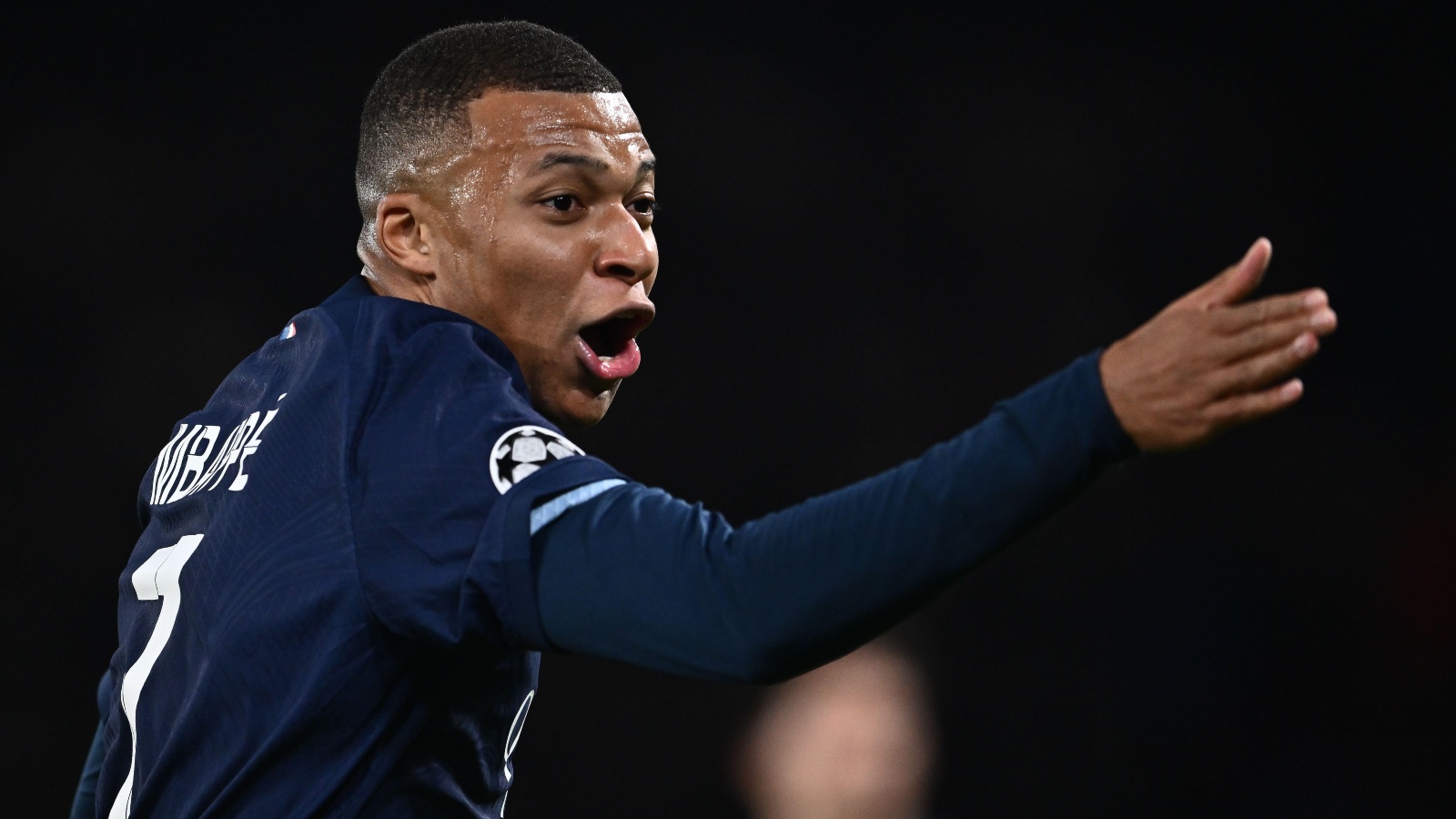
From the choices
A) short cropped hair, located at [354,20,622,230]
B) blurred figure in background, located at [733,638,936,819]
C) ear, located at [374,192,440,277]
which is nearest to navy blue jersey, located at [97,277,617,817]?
ear, located at [374,192,440,277]

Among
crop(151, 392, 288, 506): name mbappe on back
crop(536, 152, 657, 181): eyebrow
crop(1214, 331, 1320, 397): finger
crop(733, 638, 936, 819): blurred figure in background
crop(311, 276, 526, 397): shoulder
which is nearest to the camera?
crop(1214, 331, 1320, 397): finger

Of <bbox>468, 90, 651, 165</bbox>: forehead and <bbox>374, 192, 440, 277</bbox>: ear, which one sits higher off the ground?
<bbox>468, 90, 651, 165</bbox>: forehead

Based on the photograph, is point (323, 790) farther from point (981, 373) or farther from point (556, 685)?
point (981, 373)

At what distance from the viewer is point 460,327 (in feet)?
4.58

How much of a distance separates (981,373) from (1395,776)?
178cm

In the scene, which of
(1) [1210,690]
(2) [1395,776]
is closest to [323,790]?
(1) [1210,690]

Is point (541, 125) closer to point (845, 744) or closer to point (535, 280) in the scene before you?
→ point (535, 280)

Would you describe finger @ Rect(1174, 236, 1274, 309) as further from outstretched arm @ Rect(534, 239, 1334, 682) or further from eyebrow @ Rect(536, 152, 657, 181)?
eyebrow @ Rect(536, 152, 657, 181)

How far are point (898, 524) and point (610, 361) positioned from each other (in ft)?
2.37

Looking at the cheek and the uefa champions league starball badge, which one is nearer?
the uefa champions league starball badge

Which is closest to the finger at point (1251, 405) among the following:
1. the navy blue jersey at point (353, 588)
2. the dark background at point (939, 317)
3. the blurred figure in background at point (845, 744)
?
the navy blue jersey at point (353, 588)

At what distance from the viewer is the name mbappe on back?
1.47 meters

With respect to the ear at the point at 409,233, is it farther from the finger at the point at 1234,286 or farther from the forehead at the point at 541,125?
the finger at the point at 1234,286

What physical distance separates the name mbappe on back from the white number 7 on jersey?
0.07m
